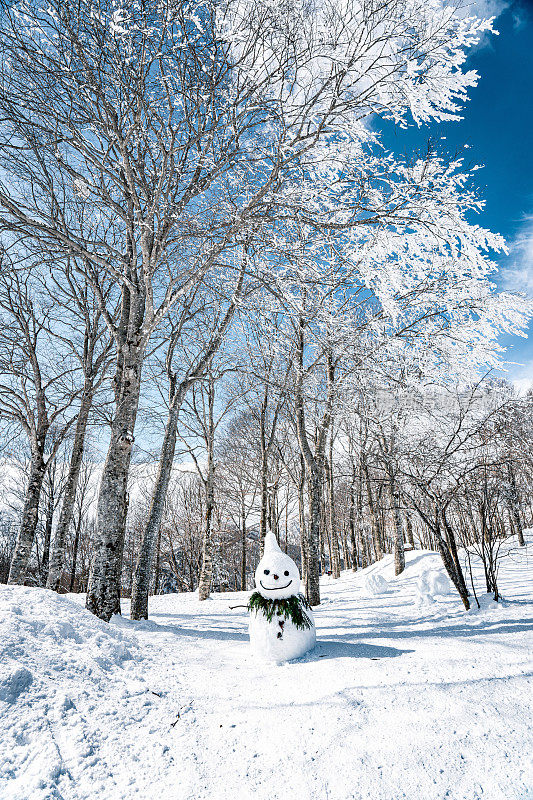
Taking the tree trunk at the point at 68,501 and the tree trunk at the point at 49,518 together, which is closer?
the tree trunk at the point at 68,501

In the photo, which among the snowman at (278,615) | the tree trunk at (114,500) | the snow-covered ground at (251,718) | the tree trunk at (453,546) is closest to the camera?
the snow-covered ground at (251,718)

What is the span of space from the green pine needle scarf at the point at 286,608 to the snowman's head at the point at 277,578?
51 millimetres

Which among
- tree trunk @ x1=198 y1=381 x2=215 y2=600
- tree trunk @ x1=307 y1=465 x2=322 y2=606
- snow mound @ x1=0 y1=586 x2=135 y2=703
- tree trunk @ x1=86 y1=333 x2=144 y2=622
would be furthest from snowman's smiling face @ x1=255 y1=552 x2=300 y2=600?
tree trunk @ x1=198 y1=381 x2=215 y2=600

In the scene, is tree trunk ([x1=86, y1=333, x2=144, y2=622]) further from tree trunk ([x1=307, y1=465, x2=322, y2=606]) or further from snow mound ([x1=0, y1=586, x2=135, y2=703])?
tree trunk ([x1=307, y1=465, x2=322, y2=606])

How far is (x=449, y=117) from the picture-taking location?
4664mm

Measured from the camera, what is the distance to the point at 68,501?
894 centimetres

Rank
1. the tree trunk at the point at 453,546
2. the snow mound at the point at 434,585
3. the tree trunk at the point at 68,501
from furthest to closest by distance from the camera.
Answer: the tree trunk at the point at 68,501
the snow mound at the point at 434,585
the tree trunk at the point at 453,546

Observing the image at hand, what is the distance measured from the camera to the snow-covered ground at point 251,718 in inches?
68.6

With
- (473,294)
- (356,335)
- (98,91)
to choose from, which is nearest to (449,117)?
(356,335)

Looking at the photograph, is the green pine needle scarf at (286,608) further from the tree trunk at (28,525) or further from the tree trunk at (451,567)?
the tree trunk at (28,525)

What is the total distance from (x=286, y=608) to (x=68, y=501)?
6996mm

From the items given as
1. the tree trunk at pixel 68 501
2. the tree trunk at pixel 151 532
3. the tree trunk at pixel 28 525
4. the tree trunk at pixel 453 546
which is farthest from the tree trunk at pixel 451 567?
the tree trunk at pixel 28 525

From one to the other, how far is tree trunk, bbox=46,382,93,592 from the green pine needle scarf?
21.2ft

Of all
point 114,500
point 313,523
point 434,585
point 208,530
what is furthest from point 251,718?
point 208,530
